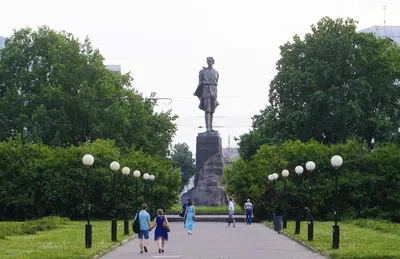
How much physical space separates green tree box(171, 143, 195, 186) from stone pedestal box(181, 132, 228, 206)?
6064 centimetres

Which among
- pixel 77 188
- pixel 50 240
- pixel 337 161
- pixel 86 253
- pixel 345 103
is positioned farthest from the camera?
pixel 345 103

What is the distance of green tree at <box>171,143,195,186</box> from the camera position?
120000 mm

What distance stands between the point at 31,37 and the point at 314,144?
26.5m

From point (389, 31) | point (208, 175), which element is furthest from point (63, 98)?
point (389, 31)

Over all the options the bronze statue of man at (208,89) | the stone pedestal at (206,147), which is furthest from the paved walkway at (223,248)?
the bronze statue of man at (208,89)

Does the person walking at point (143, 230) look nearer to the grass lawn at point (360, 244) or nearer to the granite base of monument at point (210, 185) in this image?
the grass lawn at point (360, 244)

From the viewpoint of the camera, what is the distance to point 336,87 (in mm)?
57781

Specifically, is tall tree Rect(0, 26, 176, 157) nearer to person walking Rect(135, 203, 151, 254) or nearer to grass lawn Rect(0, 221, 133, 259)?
grass lawn Rect(0, 221, 133, 259)

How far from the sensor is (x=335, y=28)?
5894 cm

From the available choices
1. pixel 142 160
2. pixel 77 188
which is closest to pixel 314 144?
pixel 142 160

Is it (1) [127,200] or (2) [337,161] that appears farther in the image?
(1) [127,200]

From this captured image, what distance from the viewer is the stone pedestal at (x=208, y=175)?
56438 millimetres

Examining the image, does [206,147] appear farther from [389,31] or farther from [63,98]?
[389,31]

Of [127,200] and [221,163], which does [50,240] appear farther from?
[221,163]
